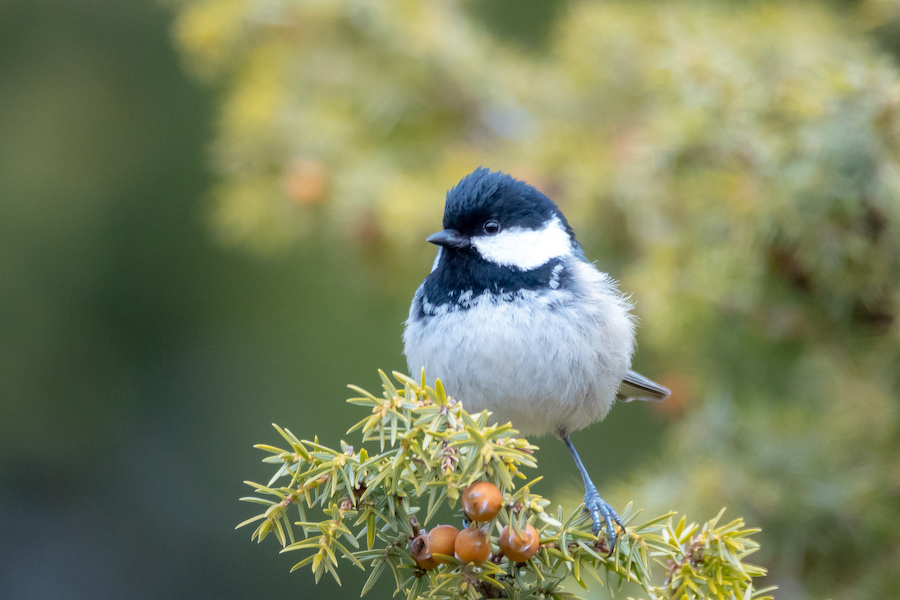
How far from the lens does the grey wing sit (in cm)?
200

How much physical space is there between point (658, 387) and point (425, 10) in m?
1.36

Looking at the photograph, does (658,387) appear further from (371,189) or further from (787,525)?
(371,189)

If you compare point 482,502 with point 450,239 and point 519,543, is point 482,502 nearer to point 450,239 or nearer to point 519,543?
point 519,543

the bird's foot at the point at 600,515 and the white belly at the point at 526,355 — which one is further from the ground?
the white belly at the point at 526,355

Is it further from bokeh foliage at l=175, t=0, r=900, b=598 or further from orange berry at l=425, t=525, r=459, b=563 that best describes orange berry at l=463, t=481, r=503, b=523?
bokeh foliage at l=175, t=0, r=900, b=598

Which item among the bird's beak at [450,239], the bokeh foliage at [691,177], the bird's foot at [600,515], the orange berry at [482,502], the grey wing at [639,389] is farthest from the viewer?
the grey wing at [639,389]

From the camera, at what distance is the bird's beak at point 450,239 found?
1.75 meters

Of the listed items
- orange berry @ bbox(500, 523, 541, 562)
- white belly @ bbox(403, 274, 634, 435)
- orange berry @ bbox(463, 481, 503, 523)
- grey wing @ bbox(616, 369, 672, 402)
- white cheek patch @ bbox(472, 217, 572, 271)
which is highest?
white cheek patch @ bbox(472, 217, 572, 271)

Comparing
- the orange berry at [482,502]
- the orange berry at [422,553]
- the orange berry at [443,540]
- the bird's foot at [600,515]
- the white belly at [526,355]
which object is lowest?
the orange berry at [422,553]

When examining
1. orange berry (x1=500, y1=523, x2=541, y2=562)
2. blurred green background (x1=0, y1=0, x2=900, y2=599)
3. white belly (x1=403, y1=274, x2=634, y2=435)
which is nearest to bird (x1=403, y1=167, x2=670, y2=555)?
white belly (x1=403, y1=274, x2=634, y2=435)

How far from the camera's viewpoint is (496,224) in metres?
1.82

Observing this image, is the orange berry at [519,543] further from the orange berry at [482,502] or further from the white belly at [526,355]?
the white belly at [526,355]

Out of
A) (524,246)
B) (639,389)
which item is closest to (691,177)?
(524,246)

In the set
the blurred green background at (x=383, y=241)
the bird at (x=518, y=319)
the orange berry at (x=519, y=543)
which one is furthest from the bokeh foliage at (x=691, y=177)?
the orange berry at (x=519, y=543)
